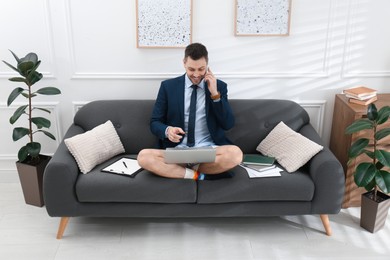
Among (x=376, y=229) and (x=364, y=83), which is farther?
(x=364, y=83)

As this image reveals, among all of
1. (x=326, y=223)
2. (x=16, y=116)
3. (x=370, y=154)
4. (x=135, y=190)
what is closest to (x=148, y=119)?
(x=135, y=190)

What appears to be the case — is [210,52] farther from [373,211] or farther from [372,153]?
[373,211]

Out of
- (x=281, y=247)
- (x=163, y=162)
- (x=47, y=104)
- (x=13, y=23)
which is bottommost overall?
(x=281, y=247)

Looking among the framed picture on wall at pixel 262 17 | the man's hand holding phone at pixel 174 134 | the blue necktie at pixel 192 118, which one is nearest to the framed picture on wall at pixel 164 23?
the framed picture on wall at pixel 262 17

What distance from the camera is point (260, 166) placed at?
2.89 meters

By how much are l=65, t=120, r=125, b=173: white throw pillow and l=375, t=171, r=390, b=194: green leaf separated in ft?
5.78

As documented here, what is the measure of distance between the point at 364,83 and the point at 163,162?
1.77 m

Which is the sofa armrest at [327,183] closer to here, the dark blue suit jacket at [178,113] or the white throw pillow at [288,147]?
the white throw pillow at [288,147]

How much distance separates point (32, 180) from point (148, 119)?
0.97 m

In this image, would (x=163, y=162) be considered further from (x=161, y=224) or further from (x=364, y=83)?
(x=364, y=83)

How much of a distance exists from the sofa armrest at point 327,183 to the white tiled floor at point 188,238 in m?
0.24

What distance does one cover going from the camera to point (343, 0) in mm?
3193

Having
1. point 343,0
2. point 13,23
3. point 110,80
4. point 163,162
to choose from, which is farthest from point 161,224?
point 343,0

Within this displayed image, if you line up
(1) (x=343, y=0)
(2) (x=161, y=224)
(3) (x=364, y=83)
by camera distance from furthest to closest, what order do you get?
(3) (x=364, y=83) < (1) (x=343, y=0) < (2) (x=161, y=224)
